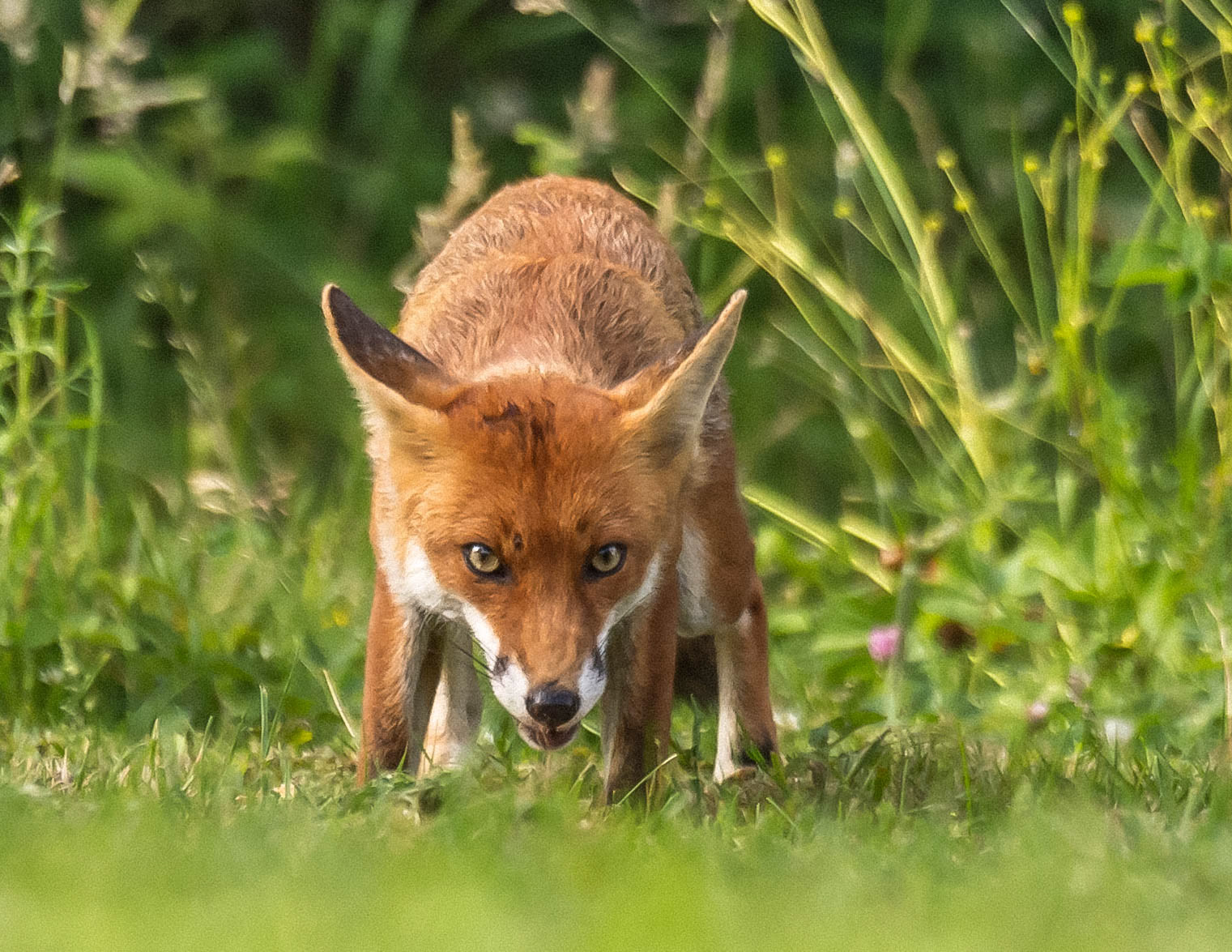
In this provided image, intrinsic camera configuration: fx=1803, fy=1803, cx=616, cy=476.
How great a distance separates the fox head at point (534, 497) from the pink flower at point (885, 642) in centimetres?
116

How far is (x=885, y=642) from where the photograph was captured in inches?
205

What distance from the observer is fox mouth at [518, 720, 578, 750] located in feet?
12.5

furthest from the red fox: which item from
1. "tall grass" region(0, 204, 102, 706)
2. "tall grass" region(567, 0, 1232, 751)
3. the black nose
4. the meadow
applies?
"tall grass" region(0, 204, 102, 706)

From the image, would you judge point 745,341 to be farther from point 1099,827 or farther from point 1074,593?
point 1099,827

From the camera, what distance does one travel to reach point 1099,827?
355 cm

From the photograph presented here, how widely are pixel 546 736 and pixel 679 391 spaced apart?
82cm

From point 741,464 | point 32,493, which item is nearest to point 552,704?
point 32,493

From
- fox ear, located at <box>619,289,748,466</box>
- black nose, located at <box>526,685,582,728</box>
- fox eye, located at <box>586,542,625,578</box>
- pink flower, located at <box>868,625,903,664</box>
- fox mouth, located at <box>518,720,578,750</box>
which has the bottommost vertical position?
pink flower, located at <box>868,625,903,664</box>

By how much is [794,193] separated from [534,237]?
2666 mm

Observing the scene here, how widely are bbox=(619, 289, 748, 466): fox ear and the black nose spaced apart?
64 cm

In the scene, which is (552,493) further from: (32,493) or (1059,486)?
(1059,486)

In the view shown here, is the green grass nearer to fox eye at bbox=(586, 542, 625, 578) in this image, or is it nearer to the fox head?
the fox head

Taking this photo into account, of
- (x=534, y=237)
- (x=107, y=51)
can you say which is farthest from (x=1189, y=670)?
(x=107, y=51)

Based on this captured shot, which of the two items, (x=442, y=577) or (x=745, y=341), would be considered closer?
(x=442, y=577)
